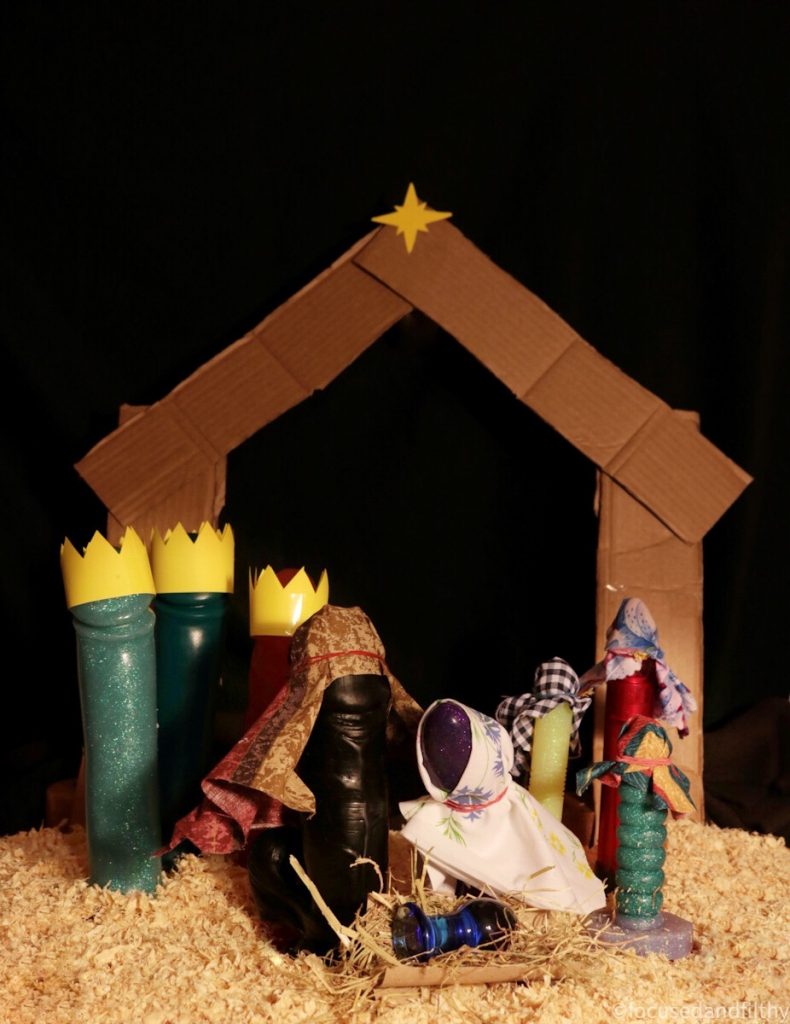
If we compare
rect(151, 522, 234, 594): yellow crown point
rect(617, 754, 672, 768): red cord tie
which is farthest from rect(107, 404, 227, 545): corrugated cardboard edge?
rect(617, 754, 672, 768): red cord tie

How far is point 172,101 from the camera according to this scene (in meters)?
1.71

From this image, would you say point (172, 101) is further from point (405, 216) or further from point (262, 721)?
point (262, 721)

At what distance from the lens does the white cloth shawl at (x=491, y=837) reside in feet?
3.75

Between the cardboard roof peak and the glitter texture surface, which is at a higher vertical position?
the cardboard roof peak

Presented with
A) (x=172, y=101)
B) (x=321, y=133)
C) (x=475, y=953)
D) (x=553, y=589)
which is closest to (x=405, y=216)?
(x=321, y=133)

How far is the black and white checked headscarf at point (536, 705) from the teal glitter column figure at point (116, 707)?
1.33ft

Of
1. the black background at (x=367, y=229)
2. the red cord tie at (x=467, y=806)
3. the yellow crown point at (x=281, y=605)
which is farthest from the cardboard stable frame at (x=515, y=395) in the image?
the red cord tie at (x=467, y=806)

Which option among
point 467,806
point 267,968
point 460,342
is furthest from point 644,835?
point 460,342

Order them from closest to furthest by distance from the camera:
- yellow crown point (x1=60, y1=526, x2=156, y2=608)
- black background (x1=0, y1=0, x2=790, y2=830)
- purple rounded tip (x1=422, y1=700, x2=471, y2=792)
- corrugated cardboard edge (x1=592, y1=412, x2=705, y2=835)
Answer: purple rounded tip (x1=422, y1=700, x2=471, y2=792), yellow crown point (x1=60, y1=526, x2=156, y2=608), corrugated cardboard edge (x1=592, y1=412, x2=705, y2=835), black background (x1=0, y1=0, x2=790, y2=830)

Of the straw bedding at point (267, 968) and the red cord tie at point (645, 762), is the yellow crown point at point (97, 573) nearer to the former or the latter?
the straw bedding at point (267, 968)

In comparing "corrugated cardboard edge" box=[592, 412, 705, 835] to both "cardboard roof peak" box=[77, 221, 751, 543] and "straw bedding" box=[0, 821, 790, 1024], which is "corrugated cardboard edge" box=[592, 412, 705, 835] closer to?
"cardboard roof peak" box=[77, 221, 751, 543]

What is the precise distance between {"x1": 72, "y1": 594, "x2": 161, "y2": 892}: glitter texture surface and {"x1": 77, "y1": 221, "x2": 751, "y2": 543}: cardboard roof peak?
30 centimetres

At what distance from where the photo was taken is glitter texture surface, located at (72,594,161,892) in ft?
4.12

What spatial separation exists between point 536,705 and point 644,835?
0.70 feet
